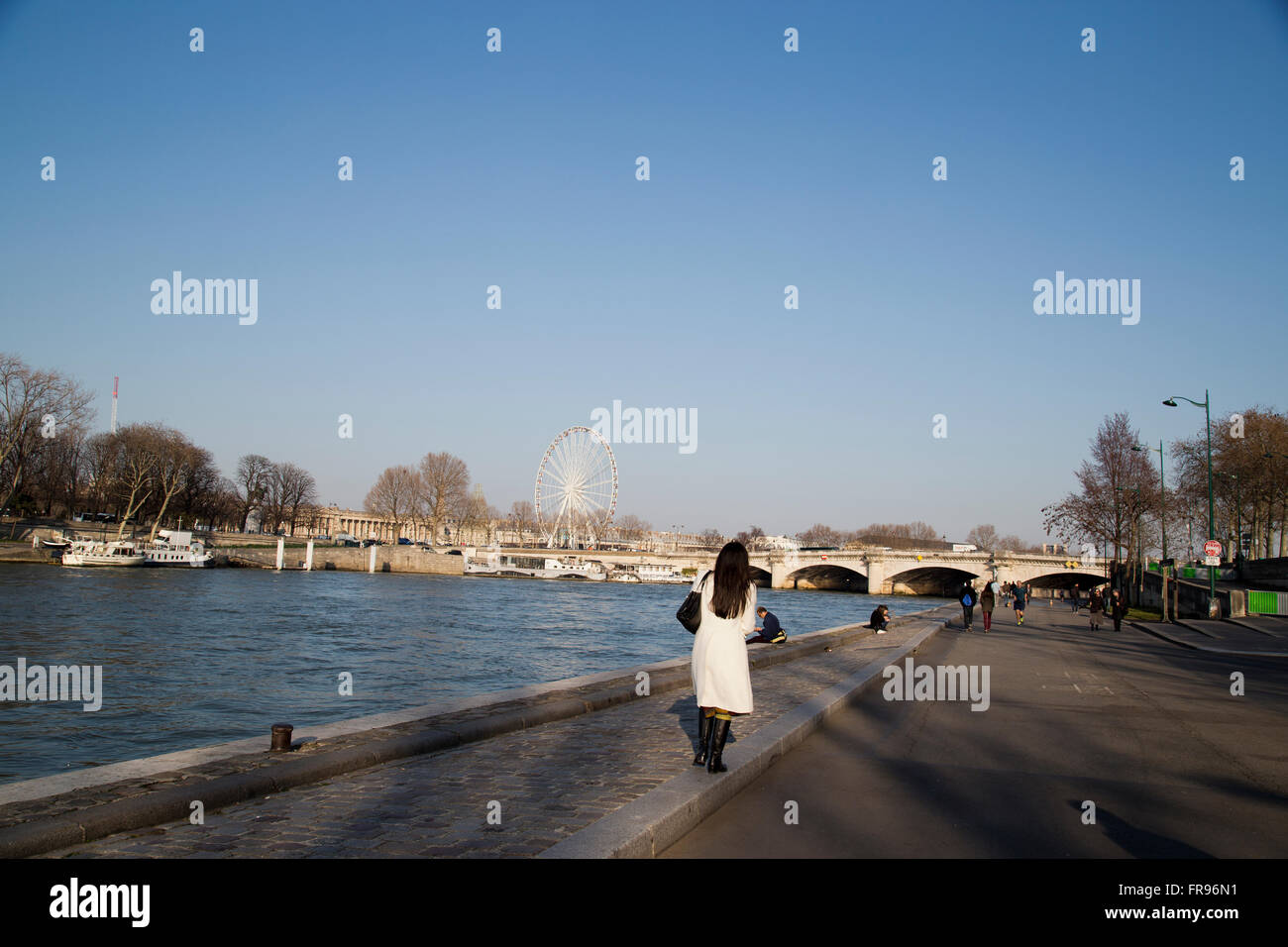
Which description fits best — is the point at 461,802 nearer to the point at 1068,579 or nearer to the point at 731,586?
the point at 731,586

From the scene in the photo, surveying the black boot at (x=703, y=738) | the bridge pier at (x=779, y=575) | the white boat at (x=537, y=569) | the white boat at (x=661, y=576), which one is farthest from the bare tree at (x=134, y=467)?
the black boot at (x=703, y=738)

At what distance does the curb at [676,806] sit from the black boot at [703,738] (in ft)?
0.77

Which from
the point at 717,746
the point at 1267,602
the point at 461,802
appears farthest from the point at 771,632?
the point at 1267,602

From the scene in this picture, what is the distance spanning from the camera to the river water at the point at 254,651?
571 inches

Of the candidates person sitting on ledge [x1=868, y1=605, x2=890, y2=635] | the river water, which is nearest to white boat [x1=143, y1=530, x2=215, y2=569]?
the river water

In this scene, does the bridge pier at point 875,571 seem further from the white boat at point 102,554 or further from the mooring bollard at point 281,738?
the mooring bollard at point 281,738

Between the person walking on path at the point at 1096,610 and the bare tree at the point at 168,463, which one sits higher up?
the bare tree at the point at 168,463

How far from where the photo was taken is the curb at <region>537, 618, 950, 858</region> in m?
5.04

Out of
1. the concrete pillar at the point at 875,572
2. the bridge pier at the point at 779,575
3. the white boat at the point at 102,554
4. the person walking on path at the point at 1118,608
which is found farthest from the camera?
the bridge pier at the point at 779,575

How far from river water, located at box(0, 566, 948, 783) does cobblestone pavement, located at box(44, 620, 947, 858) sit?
6.68 meters

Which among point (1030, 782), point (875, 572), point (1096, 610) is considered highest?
point (1030, 782)

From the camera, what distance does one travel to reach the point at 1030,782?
773 cm

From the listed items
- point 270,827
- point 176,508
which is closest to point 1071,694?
point 270,827

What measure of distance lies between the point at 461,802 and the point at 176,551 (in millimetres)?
89428
